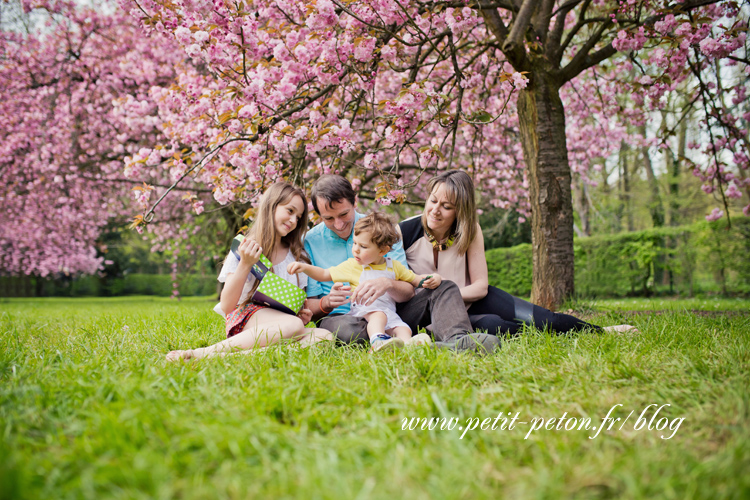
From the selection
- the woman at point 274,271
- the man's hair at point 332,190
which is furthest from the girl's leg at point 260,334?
the man's hair at point 332,190

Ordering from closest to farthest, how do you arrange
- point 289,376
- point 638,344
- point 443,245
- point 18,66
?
point 289,376, point 638,344, point 443,245, point 18,66

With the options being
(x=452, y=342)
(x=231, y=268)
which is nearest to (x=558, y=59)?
(x=452, y=342)

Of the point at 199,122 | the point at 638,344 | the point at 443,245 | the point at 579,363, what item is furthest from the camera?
the point at 199,122

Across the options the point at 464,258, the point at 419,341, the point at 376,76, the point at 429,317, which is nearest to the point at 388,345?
the point at 419,341

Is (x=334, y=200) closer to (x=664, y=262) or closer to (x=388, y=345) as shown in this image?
(x=388, y=345)

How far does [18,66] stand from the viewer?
688 centimetres

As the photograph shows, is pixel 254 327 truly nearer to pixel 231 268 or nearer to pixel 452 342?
pixel 231 268

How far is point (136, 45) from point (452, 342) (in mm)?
7476

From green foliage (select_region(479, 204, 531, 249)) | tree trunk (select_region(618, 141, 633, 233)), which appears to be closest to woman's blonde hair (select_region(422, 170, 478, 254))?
green foliage (select_region(479, 204, 531, 249))

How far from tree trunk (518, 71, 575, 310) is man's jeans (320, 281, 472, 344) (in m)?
1.93

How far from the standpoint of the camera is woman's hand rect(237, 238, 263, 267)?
240cm

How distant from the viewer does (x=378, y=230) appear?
2.59 m

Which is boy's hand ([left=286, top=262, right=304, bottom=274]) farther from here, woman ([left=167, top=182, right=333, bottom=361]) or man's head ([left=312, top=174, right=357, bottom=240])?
man's head ([left=312, top=174, right=357, bottom=240])

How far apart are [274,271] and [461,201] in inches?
50.4
